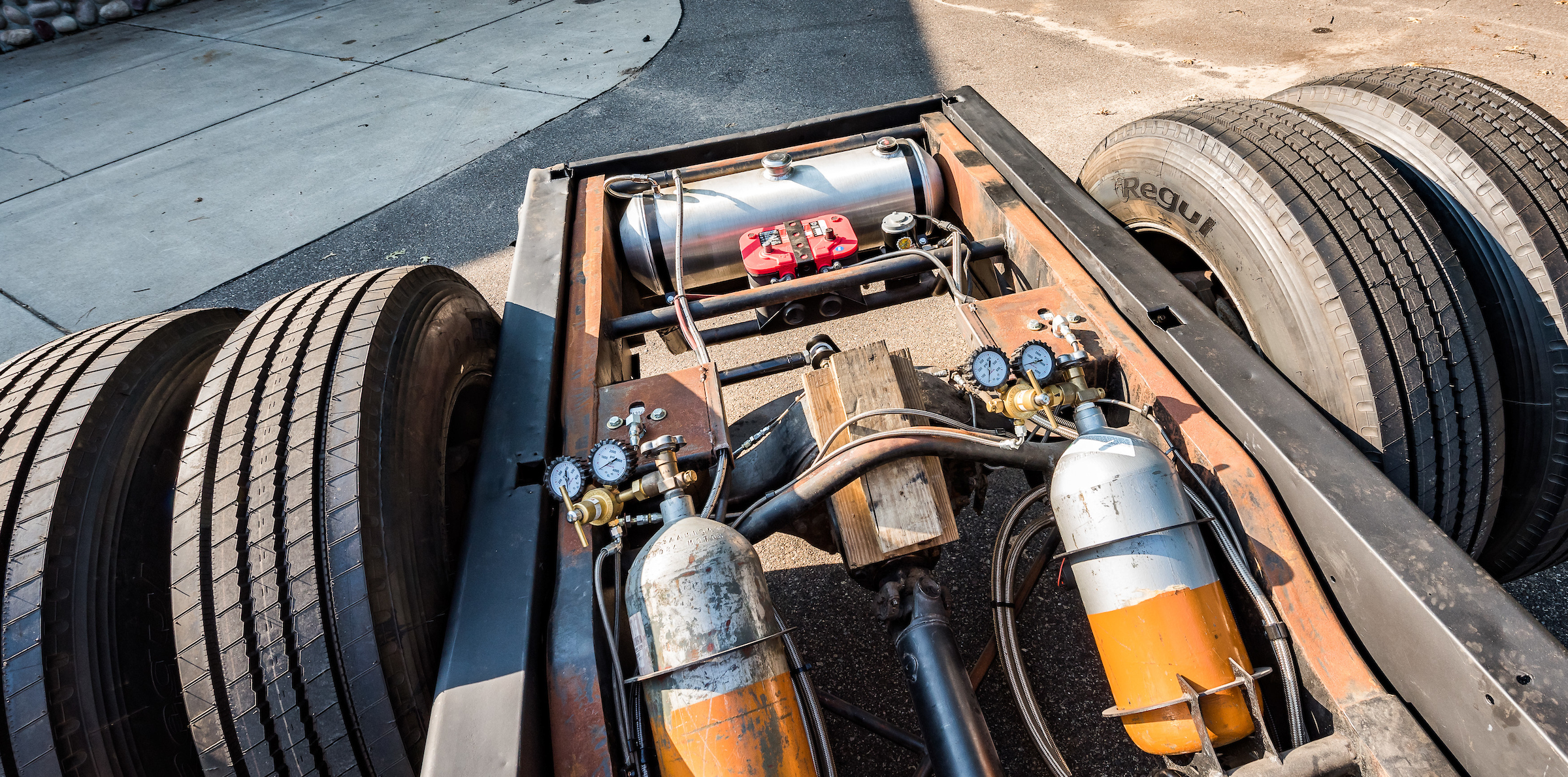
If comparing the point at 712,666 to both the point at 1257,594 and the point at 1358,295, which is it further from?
the point at 1358,295

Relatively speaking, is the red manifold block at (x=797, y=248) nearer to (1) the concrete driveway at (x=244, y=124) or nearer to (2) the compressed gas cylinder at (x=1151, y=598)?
(2) the compressed gas cylinder at (x=1151, y=598)

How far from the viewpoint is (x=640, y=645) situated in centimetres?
113

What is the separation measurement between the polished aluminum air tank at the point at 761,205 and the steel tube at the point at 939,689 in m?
1.13

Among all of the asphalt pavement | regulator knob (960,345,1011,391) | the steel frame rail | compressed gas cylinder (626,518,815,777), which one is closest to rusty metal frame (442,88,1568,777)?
the steel frame rail

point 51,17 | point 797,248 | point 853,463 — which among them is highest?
point 51,17

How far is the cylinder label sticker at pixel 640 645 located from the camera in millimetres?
1120

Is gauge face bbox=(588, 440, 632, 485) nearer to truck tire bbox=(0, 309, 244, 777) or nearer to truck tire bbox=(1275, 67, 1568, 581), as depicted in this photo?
truck tire bbox=(0, 309, 244, 777)

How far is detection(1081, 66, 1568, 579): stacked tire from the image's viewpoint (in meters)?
1.41

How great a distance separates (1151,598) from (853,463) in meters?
0.49

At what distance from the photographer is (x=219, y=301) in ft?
12.4

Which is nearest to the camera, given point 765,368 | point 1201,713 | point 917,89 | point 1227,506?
point 1201,713

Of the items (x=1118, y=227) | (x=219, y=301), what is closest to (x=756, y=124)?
(x=219, y=301)

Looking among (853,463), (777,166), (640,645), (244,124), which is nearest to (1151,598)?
(853,463)

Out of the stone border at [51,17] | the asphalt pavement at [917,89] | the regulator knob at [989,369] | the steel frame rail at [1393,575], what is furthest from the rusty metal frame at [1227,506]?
the stone border at [51,17]
